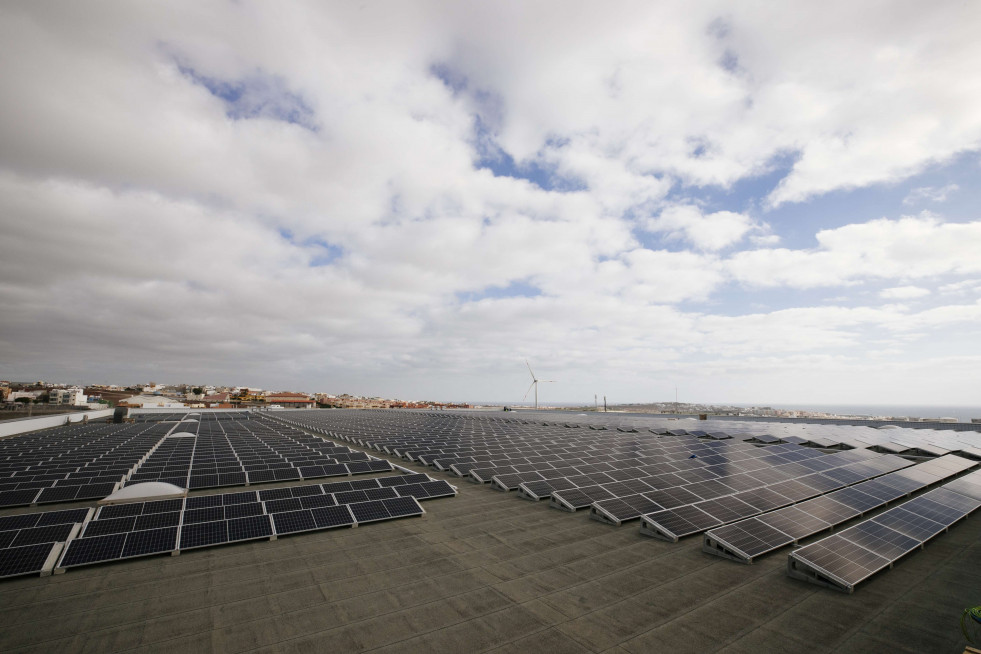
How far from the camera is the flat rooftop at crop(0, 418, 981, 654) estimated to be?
11.4 meters

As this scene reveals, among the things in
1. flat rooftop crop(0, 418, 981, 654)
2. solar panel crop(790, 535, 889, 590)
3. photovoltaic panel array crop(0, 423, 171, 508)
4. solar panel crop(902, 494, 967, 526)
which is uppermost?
solar panel crop(902, 494, 967, 526)

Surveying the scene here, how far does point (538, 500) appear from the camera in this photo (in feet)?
84.7

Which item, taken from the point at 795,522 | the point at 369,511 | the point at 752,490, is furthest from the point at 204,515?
the point at 752,490

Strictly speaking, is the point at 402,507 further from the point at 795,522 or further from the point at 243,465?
the point at 795,522

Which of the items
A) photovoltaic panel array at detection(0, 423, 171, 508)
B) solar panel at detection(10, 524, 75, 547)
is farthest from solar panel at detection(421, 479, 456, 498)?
photovoltaic panel array at detection(0, 423, 171, 508)

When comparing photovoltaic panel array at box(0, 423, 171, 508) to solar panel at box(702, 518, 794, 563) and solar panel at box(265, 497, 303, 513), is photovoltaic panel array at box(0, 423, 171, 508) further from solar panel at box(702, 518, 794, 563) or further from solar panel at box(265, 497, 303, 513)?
solar panel at box(702, 518, 794, 563)

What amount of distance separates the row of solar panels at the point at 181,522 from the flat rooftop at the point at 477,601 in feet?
1.76

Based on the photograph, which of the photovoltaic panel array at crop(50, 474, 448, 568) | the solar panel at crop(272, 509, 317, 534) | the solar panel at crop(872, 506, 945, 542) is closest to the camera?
the photovoltaic panel array at crop(50, 474, 448, 568)

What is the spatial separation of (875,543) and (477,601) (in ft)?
57.4

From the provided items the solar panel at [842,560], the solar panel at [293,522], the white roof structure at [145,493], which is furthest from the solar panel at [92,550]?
the solar panel at [842,560]

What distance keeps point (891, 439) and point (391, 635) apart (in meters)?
70.5

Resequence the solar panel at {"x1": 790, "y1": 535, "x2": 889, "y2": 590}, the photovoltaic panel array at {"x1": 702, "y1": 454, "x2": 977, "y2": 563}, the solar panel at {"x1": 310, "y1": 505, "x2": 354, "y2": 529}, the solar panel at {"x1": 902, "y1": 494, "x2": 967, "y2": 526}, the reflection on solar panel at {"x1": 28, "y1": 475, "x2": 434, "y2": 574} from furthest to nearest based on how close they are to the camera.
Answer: the solar panel at {"x1": 902, "y1": 494, "x2": 967, "y2": 526}
the solar panel at {"x1": 310, "y1": 505, "x2": 354, "y2": 529}
the photovoltaic panel array at {"x1": 702, "y1": 454, "x2": 977, "y2": 563}
the reflection on solar panel at {"x1": 28, "y1": 475, "x2": 434, "y2": 574}
the solar panel at {"x1": 790, "y1": 535, "x2": 889, "y2": 590}

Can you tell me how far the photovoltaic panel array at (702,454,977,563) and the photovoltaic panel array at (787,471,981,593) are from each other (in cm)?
193

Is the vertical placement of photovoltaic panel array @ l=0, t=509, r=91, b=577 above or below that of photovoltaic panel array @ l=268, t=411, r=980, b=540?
below
